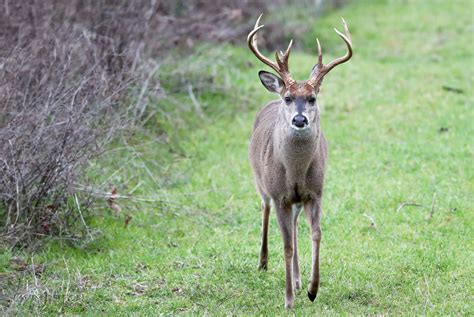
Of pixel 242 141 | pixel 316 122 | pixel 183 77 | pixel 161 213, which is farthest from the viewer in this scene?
pixel 183 77

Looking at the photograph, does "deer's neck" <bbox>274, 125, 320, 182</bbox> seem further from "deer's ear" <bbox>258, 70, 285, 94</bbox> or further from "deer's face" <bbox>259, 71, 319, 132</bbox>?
"deer's ear" <bbox>258, 70, 285, 94</bbox>

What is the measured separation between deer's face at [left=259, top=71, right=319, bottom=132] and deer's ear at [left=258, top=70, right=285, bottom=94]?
18cm

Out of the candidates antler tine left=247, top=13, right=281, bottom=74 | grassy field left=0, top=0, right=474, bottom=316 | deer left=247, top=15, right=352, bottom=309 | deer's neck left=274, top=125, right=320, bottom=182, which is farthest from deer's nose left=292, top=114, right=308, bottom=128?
grassy field left=0, top=0, right=474, bottom=316

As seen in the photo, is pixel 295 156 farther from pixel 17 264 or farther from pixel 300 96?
pixel 17 264

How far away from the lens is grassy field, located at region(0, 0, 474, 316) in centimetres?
706

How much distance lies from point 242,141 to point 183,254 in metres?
3.85

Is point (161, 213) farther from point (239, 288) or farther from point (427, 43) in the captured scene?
point (427, 43)

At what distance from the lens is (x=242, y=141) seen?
39.4ft

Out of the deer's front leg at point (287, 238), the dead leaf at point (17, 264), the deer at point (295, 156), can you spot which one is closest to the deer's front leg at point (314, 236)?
the deer at point (295, 156)

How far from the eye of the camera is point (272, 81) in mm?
7309

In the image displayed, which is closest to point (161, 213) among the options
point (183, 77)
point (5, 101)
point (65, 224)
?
point (65, 224)

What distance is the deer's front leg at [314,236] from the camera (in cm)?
681

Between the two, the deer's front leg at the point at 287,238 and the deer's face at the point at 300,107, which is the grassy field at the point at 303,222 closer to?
the deer's front leg at the point at 287,238

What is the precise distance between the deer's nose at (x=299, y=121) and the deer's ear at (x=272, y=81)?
547mm
